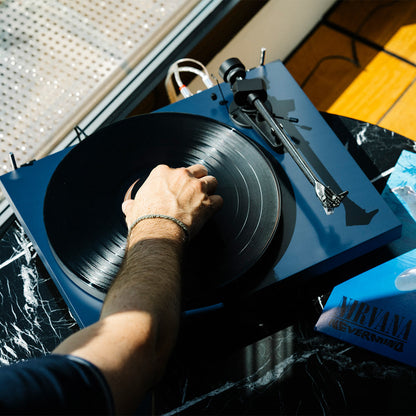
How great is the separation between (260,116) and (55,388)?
0.62 m

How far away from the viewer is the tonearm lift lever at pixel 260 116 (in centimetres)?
77

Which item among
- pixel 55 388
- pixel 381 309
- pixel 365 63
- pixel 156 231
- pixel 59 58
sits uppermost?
pixel 59 58

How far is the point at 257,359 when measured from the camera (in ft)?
2.61

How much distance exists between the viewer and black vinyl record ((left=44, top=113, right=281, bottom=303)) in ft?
2.49

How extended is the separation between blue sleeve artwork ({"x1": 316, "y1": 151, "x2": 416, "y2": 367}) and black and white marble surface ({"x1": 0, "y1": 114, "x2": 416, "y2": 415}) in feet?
0.05

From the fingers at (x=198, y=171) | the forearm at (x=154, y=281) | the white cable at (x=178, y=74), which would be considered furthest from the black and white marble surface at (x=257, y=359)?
the white cable at (x=178, y=74)

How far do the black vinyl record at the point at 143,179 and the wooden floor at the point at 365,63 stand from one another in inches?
31.2

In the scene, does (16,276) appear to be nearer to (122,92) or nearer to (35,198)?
(35,198)

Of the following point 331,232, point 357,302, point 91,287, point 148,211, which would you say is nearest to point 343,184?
point 331,232

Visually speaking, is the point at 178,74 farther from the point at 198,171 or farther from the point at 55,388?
the point at 55,388

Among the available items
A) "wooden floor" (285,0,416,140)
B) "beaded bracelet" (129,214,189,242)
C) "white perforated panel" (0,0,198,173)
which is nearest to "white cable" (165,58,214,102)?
"white perforated panel" (0,0,198,173)

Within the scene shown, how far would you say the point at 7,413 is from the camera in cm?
47

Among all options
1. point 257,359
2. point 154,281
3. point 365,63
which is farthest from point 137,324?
point 365,63

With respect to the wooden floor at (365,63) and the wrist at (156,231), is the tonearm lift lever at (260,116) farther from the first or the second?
the wooden floor at (365,63)
